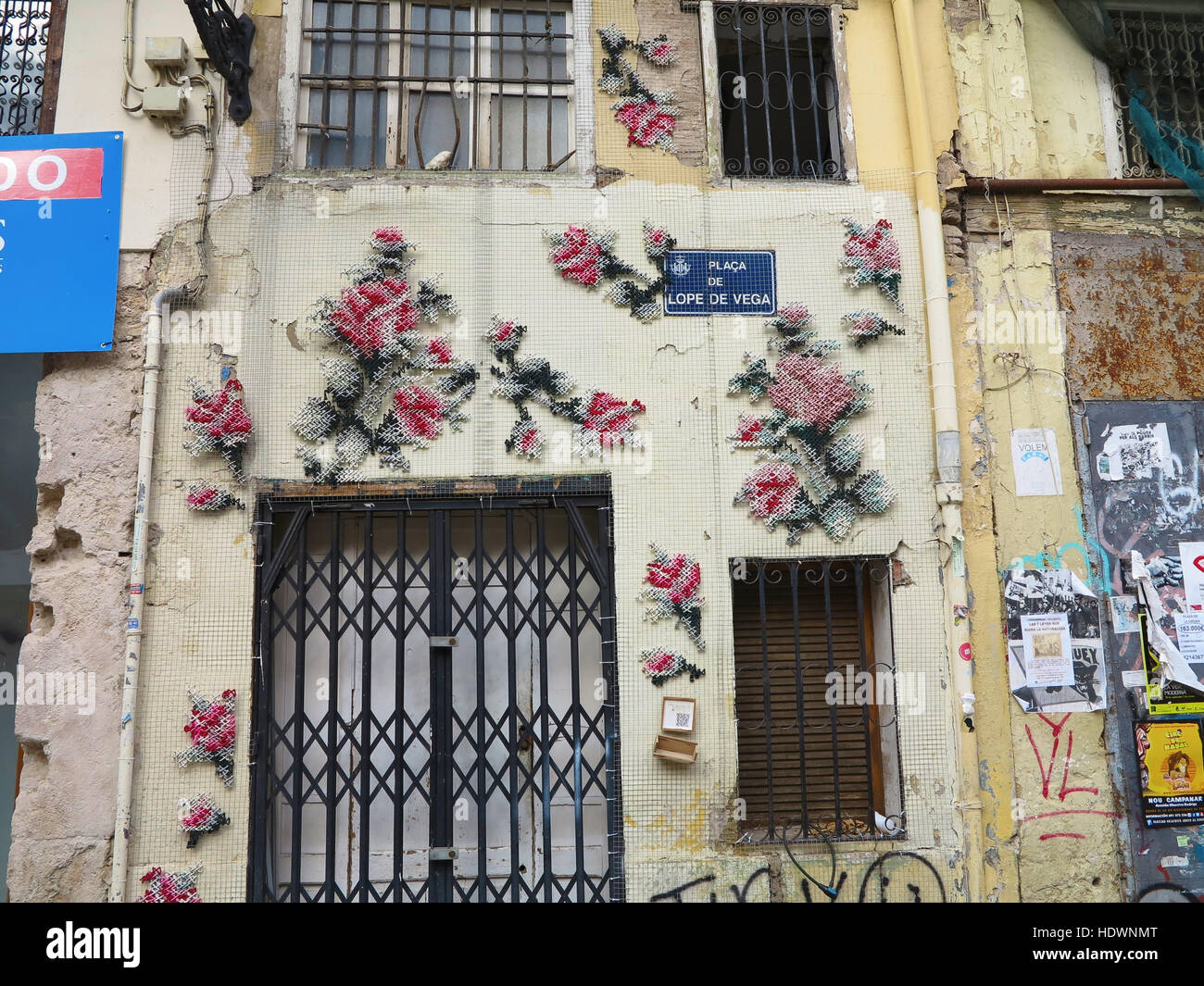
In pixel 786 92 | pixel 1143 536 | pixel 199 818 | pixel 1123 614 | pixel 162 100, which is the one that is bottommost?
pixel 199 818

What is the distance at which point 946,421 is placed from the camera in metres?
4.99

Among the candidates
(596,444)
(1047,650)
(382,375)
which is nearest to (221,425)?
(382,375)

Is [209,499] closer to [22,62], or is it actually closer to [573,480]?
[573,480]

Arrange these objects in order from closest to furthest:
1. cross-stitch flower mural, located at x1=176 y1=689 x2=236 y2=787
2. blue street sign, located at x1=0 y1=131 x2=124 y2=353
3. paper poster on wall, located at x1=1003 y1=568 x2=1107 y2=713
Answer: cross-stitch flower mural, located at x1=176 y1=689 x2=236 y2=787 → blue street sign, located at x1=0 y1=131 x2=124 y2=353 → paper poster on wall, located at x1=1003 y1=568 x2=1107 y2=713

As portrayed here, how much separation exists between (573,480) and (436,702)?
134 cm

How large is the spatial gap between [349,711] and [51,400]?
2209 millimetres

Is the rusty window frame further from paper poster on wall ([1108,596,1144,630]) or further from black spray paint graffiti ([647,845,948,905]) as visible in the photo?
black spray paint graffiti ([647,845,948,905])

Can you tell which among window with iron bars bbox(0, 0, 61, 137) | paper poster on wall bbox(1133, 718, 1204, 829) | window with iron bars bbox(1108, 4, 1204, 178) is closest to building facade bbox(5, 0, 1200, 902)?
paper poster on wall bbox(1133, 718, 1204, 829)

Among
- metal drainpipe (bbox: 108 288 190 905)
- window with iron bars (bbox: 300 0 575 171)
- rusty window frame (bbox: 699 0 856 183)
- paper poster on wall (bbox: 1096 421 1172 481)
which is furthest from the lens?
rusty window frame (bbox: 699 0 856 183)

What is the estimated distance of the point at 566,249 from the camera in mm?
5035

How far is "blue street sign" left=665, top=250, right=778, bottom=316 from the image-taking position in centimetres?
506

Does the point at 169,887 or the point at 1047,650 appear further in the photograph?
the point at 1047,650

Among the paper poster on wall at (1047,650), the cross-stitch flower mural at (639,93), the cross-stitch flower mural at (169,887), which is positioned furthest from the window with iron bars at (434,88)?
the cross-stitch flower mural at (169,887)

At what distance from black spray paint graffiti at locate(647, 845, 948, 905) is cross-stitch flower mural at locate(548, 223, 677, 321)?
2955 millimetres
